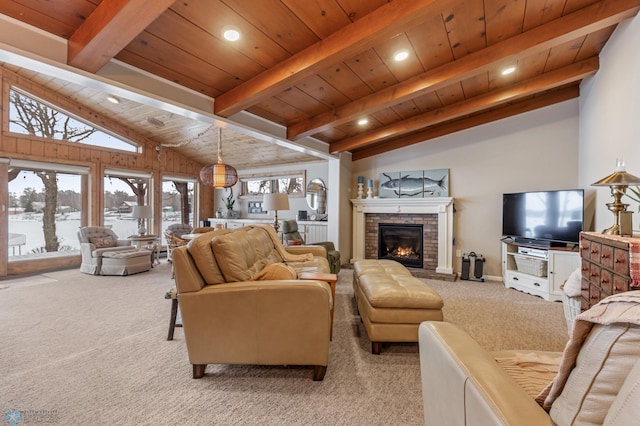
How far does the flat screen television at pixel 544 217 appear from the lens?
354 centimetres

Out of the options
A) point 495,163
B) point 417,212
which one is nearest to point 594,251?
point 495,163

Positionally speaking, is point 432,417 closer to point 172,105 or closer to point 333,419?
point 333,419

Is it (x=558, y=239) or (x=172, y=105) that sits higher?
(x=172, y=105)

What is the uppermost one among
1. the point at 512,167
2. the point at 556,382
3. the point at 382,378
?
the point at 512,167

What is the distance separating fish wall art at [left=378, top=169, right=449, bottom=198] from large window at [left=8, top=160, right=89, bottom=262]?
19.9 feet

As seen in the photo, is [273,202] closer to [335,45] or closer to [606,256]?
[335,45]

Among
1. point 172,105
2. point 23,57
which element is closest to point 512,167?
point 172,105

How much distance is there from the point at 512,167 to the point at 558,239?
1.34 m

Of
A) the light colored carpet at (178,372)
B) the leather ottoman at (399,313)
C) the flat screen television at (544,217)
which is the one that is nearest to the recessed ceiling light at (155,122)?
the light colored carpet at (178,372)

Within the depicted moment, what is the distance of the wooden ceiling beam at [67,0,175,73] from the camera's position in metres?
1.60

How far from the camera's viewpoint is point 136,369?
6.54 feet

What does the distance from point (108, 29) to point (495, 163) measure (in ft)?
16.7

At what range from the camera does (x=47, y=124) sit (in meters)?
5.14
